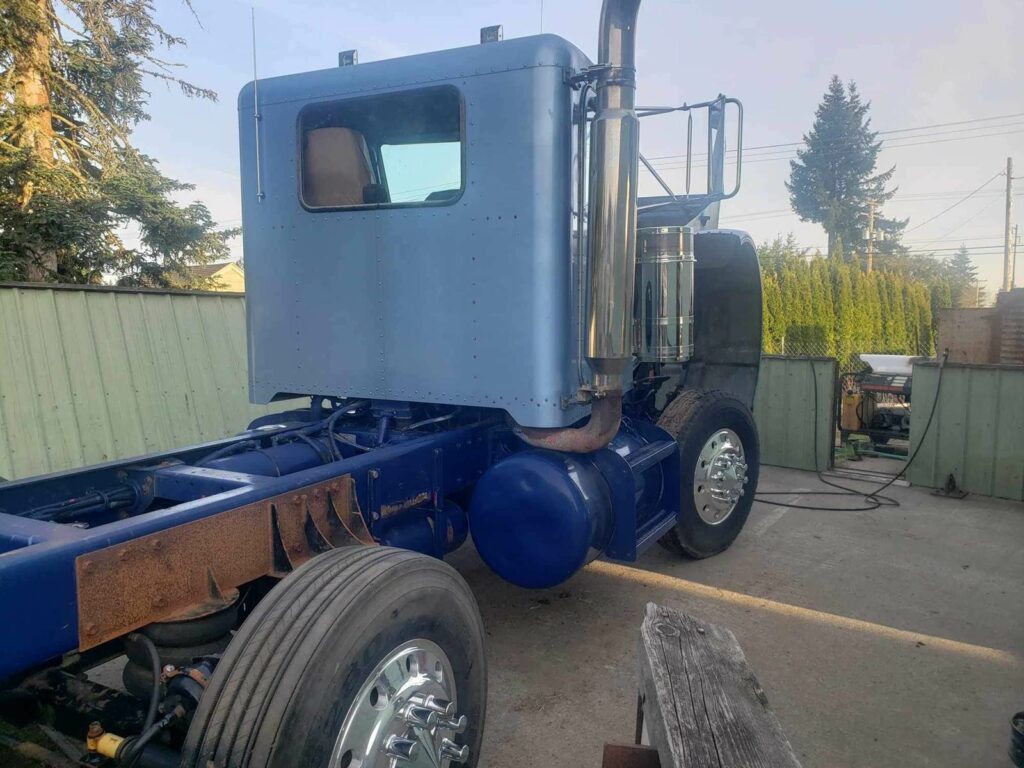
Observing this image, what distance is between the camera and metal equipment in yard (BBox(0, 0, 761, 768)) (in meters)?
1.83

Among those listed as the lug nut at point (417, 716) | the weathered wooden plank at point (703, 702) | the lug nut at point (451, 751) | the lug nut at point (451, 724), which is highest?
the weathered wooden plank at point (703, 702)

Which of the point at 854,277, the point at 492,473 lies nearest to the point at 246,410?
the point at 492,473

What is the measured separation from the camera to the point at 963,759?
292 cm

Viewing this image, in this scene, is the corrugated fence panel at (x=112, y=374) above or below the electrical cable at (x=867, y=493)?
above

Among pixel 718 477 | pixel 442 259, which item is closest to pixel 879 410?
pixel 718 477

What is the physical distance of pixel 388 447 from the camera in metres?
3.11

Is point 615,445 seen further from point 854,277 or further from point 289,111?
point 854,277

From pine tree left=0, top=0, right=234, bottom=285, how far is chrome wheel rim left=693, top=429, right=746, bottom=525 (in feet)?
31.1

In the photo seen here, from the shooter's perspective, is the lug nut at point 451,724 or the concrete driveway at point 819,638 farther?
the concrete driveway at point 819,638

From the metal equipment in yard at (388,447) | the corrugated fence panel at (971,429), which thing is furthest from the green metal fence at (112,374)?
the corrugated fence panel at (971,429)

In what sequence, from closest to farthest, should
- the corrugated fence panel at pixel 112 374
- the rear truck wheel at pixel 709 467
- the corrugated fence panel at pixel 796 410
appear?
the rear truck wheel at pixel 709 467 < the corrugated fence panel at pixel 112 374 < the corrugated fence panel at pixel 796 410

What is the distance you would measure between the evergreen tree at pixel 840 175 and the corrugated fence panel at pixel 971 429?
4039 centimetres

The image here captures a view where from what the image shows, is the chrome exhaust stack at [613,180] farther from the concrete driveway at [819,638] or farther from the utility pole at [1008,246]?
the utility pole at [1008,246]

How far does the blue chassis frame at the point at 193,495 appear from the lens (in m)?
1.62
